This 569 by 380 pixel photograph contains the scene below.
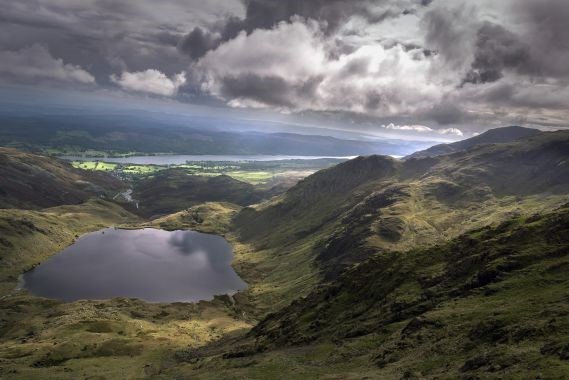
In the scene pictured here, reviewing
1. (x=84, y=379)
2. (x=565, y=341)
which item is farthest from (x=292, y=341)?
(x=565, y=341)

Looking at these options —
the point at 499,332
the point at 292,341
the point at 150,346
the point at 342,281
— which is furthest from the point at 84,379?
the point at 499,332

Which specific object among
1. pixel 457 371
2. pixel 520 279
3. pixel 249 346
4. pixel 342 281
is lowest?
pixel 249 346

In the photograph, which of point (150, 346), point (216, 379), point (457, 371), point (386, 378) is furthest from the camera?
point (150, 346)

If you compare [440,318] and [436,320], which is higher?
[440,318]

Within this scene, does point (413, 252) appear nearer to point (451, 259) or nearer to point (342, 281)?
point (451, 259)

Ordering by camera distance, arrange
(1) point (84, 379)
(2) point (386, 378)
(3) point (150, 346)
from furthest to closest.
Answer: (3) point (150, 346) < (1) point (84, 379) < (2) point (386, 378)

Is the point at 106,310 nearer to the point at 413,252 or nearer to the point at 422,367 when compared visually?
the point at 413,252

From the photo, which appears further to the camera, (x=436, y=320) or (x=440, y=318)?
(x=440, y=318)

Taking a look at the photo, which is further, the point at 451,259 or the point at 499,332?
the point at 451,259

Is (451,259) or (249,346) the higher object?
(451,259)
